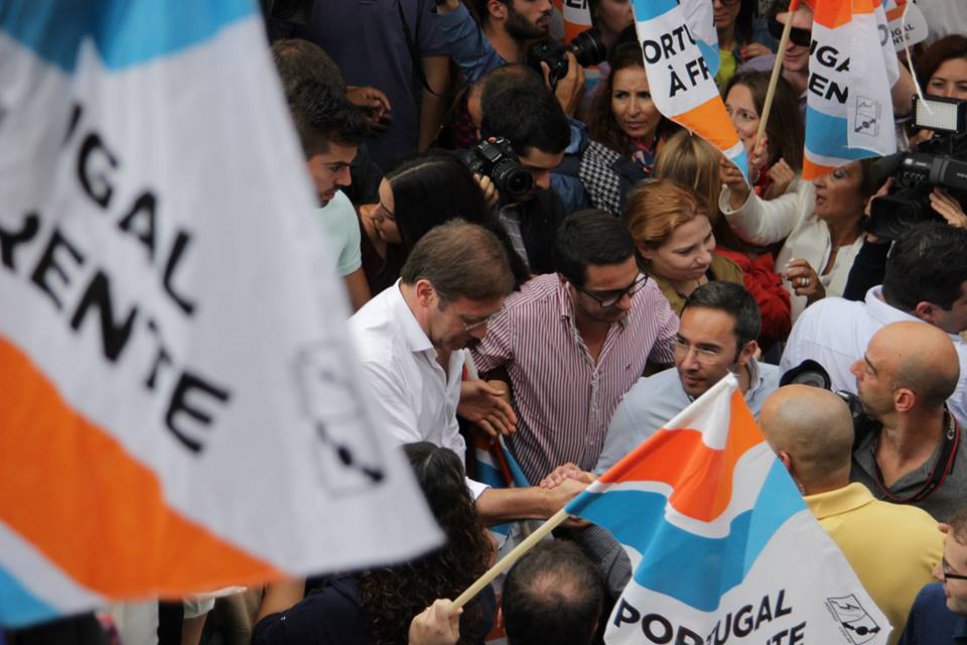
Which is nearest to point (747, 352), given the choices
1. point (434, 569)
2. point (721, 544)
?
point (721, 544)

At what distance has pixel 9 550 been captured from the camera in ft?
6.05

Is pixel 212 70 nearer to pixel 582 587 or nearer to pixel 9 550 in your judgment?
pixel 9 550

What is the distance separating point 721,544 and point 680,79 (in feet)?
9.54

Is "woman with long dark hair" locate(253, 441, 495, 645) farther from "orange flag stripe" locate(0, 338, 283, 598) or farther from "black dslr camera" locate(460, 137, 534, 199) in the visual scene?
"black dslr camera" locate(460, 137, 534, 199)

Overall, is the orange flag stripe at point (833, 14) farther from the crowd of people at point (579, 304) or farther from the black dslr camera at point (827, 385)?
the black dslr camera at point (827, 385)

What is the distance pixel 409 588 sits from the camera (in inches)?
137

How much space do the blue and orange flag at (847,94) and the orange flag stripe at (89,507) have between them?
4.66 meters

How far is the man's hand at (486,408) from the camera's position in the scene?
4.76 metres

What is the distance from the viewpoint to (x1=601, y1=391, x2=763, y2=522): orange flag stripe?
3.46 metres

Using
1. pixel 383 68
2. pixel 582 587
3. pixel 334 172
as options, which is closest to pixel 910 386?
pixel 582 587

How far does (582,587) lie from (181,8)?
196 centimetres

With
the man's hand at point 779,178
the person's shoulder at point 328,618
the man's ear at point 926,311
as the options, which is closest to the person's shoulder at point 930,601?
the person's shoulder at point 328,618

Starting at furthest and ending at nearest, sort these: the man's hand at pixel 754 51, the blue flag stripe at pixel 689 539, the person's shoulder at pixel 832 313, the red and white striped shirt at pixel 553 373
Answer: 1. the man's hand at pixel 754 51
2. the person's shoulder at pixel 832 313
3. the red and white striped shirt at pixel 553 373
4. the blue flag stripe at pixel 689 539

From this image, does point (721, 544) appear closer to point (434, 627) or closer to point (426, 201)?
point (434, 627)
